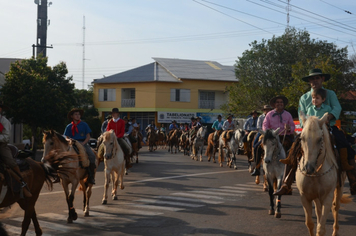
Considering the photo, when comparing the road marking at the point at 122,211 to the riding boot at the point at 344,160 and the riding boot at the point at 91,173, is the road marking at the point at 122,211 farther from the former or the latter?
the riding boot at the point at 344,160

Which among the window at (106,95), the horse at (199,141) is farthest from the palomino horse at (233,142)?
the window at (106,95)

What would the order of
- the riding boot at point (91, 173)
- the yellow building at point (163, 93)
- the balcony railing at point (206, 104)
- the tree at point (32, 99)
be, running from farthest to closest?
the balcony railing at point (206, 104)
the yellow building at point (163, 93)
the tree at point (32, 99)
the riding boot at point (91, 173)

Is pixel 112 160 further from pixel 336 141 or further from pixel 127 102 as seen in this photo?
pixel 127 102

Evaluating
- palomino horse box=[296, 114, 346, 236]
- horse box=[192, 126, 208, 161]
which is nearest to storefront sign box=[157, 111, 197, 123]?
horse box=[192, 126, 208, 161]

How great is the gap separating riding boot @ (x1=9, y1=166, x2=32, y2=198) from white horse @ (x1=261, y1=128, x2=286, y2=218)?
5260 millimetres

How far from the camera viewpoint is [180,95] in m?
59.7

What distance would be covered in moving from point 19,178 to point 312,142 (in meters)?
5.02

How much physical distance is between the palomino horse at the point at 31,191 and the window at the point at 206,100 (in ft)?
174

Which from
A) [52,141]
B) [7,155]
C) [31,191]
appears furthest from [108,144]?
[7,155]

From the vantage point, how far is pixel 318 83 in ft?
26.9

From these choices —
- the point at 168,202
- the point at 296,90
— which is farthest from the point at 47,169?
the point at 296,90

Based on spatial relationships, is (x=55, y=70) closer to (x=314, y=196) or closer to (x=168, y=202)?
(x=168, y=202)

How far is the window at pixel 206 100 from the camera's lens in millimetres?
61281

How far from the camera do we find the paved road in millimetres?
8609
